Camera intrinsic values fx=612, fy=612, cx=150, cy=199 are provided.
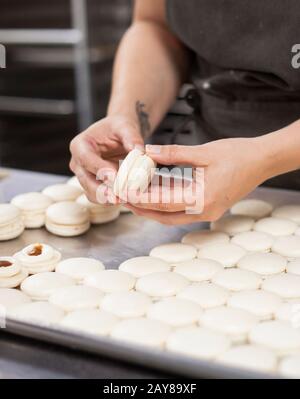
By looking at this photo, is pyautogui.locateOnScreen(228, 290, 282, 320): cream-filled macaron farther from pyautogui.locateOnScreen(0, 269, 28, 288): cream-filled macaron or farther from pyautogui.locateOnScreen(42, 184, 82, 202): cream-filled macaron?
pyautogui.locateOnScreen(42, 184, 82, 202): cream-filled macaron

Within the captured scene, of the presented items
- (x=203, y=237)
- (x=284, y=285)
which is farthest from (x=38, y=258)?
(x=284, y=285)

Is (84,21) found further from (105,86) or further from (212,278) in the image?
(212,278)

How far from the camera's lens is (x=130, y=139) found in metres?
1.36

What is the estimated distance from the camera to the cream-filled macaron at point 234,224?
1397 millimetres

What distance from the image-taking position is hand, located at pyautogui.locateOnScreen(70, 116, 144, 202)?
4.37ft

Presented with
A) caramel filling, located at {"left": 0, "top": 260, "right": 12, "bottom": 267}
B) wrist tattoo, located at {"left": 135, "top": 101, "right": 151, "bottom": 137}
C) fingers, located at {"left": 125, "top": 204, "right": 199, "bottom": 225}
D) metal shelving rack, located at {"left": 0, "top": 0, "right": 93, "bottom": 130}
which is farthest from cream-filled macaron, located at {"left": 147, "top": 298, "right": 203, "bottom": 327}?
metal shelving rack, located at {"left": 0, "top": 0, "right": 93, "bottom": 130}

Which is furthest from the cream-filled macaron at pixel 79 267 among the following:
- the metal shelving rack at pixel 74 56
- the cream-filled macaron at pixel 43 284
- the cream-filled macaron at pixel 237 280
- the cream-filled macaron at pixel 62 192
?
the metal shelving rack at pixel 74 56

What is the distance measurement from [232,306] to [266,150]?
329mm

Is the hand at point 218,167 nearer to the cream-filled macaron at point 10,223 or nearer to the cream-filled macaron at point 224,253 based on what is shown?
the cream-filled macaron at point 224,253

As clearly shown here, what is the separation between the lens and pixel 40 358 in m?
0.96

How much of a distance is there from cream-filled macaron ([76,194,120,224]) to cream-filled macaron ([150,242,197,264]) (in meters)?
0.24

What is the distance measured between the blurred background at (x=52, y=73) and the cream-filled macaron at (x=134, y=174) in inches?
84.2

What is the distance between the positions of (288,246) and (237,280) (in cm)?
20

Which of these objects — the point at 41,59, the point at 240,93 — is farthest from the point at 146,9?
the point at 41,59
